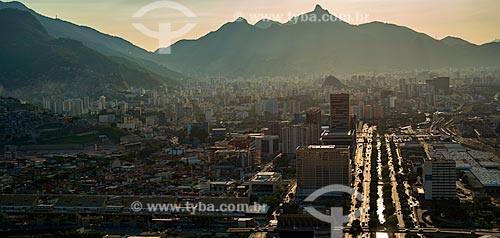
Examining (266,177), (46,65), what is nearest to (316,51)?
(46,65)

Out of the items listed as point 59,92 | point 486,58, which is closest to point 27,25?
point 59,92

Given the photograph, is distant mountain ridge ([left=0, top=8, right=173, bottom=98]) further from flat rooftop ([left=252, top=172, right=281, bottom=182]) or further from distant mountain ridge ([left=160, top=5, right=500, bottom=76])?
distant mountain ridge ([left=160, top=5, right=500, bottom=76])

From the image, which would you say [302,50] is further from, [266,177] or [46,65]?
[266,177]

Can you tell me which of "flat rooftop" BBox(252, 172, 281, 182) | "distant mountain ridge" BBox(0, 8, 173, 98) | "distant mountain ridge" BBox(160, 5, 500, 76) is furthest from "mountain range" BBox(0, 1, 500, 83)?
"flat rooftop" BBox(252, 172, 281, 182)

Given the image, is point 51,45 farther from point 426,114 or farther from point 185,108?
point 426,114

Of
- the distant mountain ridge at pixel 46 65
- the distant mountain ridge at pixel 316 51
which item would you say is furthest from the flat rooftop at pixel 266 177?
the distant mountain ridge at pixel 316 51

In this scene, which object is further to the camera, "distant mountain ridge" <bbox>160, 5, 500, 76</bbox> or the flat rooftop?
"distant mountain ridge" <bbox>160, 5, 500, 76</bbox>
